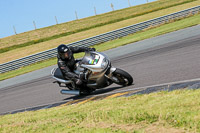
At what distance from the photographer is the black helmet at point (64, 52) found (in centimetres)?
878

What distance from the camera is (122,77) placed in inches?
→ 351

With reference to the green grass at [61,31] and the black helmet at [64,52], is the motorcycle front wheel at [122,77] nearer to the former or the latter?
the black helmet at [64,52]

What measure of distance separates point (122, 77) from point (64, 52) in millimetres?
1648

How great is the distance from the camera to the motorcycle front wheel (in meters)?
8.77

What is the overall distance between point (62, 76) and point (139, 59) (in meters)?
4.87

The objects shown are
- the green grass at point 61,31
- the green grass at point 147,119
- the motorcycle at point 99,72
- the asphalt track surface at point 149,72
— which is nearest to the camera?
the green grass at point 147,119

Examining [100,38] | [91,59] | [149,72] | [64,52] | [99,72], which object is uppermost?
[64,52]

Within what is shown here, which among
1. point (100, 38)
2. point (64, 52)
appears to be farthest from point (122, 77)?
point (100, 38)

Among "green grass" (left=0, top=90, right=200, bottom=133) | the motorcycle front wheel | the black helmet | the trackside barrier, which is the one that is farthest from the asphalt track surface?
the trackside barrier

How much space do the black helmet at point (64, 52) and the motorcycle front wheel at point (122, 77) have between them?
1.31 meters

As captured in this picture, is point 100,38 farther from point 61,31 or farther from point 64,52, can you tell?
point 61,31

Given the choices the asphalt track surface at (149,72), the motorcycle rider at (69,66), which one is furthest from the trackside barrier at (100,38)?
the motorcycle rider at (69,66)

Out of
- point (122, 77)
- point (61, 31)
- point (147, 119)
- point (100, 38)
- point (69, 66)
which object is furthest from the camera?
point (61, 31)

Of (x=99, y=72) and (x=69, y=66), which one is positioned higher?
(x=69, y=66)
